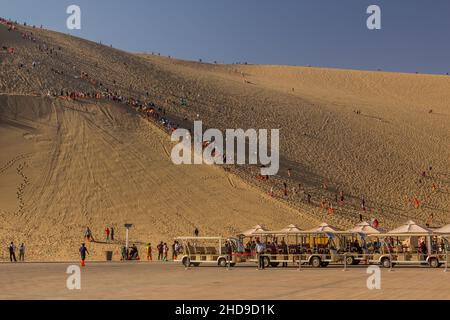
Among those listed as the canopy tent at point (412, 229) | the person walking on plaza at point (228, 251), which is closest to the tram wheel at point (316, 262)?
the person walking on plaza at point (228, 251)

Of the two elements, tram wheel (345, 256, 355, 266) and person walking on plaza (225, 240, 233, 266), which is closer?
person walking on plaza (225, 240, 233, 266)

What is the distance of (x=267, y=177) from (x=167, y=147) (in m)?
7.43

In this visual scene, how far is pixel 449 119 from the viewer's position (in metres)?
76.9

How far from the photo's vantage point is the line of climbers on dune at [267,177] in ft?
155

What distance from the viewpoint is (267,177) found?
164 feet

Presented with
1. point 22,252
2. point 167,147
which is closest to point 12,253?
point 22,252

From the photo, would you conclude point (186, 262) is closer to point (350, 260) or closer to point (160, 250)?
point (160, 250)

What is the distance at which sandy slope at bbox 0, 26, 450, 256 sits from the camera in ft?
139

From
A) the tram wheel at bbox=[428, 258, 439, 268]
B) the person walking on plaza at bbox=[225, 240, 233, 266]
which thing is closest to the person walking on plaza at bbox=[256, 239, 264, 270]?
the person walking on plaza at bbox=[225, 240, 233, 266]

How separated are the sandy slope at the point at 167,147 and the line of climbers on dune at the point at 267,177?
312mm

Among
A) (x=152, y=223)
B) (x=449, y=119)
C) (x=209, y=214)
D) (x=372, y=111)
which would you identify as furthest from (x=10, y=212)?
(x=449, y=119)

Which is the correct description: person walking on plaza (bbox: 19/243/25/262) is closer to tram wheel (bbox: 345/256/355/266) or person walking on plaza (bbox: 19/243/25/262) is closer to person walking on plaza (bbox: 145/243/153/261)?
person walking on plaza (bbox: 145/243/153/261)

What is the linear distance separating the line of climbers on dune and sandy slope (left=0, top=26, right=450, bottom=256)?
31cm

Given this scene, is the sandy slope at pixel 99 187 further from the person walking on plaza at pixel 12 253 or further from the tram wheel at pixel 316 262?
the tram wheel at pixel 316 262
